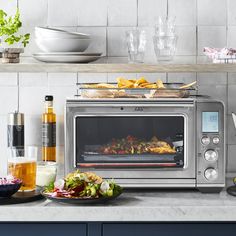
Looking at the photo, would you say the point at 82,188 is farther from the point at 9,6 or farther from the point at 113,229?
the point at 9,6

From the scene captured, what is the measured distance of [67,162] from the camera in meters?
2.77

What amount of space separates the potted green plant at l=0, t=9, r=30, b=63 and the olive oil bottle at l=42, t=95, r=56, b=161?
0.77 ft

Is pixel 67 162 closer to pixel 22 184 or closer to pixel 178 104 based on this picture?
pixel 22 184

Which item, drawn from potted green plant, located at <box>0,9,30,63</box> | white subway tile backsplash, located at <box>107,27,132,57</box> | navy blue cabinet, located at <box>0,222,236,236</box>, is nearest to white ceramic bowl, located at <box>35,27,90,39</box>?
potted green plant, located at <box>0,9,30,63</box>

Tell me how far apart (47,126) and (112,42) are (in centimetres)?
49

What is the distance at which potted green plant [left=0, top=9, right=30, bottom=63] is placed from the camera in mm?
2977

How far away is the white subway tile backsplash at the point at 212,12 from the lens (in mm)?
3162

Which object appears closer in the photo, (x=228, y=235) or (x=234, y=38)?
(x=228, y=235)

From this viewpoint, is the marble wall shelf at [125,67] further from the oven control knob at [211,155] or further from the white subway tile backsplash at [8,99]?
the oven control knob at [211,155]

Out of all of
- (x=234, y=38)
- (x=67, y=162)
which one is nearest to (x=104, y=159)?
(x=67, y=162)

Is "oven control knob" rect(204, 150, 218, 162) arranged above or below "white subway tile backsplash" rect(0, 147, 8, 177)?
above

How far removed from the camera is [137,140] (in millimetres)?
2791

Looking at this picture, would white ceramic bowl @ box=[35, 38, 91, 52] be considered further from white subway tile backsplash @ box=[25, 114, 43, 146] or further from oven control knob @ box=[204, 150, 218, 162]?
oven control knob @ box=[204, 150, 218, 162]

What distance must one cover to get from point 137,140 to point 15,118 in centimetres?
59
